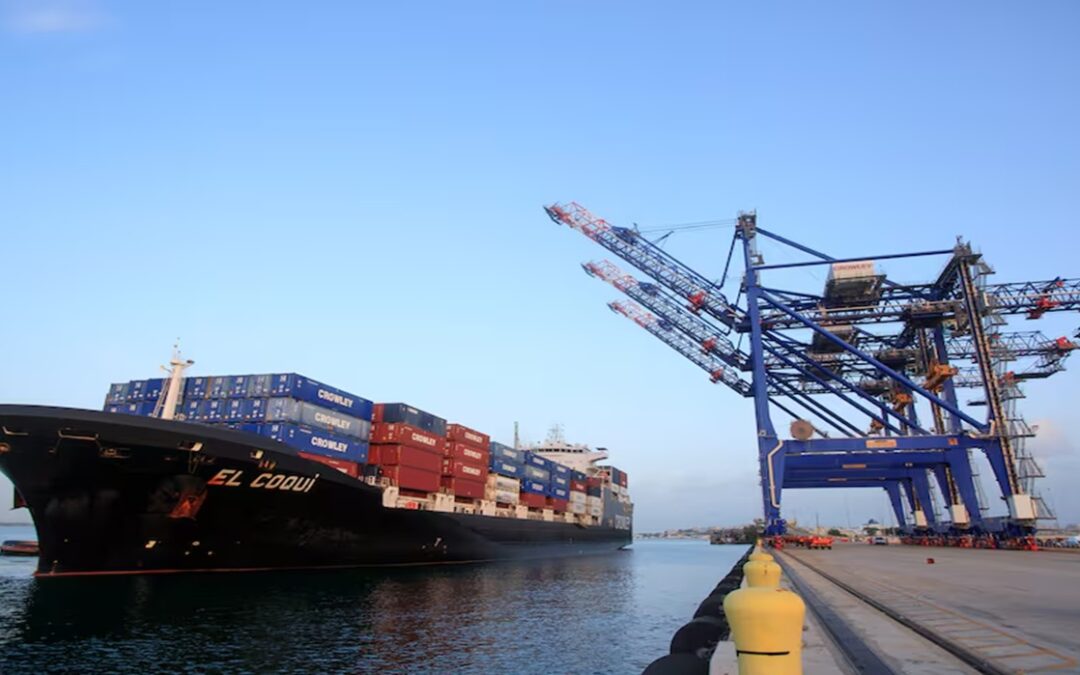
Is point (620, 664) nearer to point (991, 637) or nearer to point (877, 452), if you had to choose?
point (991, 637)

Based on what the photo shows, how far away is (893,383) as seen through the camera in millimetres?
49125

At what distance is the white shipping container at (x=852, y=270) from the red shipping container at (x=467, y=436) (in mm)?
26134

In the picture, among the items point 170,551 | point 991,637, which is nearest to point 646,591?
point 170,551

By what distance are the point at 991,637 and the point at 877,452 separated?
3362cm

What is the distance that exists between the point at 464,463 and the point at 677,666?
127ft

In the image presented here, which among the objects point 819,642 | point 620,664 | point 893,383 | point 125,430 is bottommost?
point 620,664

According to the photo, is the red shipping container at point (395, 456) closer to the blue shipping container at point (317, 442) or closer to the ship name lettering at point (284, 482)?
the blue shipping container at point (317, 442)

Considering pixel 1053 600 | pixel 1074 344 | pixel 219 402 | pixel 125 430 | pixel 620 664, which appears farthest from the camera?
pixel 1074 344

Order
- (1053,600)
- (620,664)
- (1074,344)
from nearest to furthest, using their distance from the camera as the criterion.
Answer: (1053,600), (620,664), (1074,344)

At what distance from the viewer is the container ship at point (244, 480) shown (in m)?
23.2

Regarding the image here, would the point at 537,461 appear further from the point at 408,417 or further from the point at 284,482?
the point at 284,482

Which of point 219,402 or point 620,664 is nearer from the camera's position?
point 620,664

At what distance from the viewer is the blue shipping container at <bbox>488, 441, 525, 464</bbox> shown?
49.1 meters

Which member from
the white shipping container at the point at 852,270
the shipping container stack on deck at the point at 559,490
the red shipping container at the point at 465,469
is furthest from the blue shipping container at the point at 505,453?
the white shipping container at the point at 852,270
